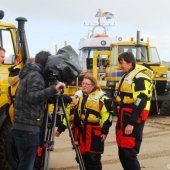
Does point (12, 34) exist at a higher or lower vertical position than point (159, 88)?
higher

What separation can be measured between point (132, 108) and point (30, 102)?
4.38 feet

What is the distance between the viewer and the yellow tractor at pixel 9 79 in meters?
5.59

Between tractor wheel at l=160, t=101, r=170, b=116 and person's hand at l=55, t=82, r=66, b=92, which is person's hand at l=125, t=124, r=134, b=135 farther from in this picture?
tractor wheel at l=160, t=101, r=170, b=116

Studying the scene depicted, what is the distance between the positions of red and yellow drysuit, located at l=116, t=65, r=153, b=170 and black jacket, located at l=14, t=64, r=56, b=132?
1142 mm

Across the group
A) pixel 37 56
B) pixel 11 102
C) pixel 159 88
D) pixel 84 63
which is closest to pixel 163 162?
pixel 11 102

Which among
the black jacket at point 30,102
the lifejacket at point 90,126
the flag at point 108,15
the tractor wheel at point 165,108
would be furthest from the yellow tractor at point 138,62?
the flag at point 108,15

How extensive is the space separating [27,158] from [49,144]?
283 mm

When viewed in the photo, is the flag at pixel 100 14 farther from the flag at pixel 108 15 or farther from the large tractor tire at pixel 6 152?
the large tractor tire at pixel 6 152

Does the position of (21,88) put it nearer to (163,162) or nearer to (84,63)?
(163,162)

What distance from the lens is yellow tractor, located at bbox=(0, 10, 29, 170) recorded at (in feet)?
18.3

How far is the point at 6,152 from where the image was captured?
5586 mm

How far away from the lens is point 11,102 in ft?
17.8

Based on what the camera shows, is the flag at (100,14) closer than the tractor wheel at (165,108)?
Result: No

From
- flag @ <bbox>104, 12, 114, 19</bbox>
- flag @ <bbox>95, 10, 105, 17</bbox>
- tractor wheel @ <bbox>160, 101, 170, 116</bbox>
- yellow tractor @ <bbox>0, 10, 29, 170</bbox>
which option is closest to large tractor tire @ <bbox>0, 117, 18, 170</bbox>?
yellow tractor @ <bbox>0, 10, 29, 170</bbox>
